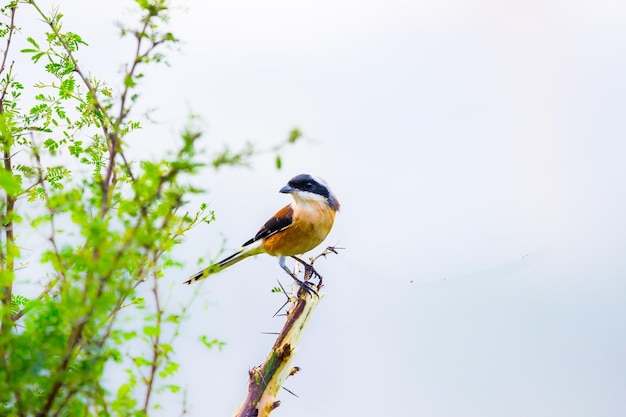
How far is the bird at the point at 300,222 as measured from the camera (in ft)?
15.8

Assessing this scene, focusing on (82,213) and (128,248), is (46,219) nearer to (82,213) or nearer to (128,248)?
(82,213)

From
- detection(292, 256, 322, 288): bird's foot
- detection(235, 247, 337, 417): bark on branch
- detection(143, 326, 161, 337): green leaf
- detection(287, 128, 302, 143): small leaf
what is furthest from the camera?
detection(292, 256, 322, 288): bird's foot

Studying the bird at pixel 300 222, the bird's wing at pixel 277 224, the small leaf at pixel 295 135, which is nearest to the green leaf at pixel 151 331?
the small leaf at pixel 295 135

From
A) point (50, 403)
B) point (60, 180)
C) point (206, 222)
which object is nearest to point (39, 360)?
point (50, 403)

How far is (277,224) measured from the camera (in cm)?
493

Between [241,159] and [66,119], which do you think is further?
[66,119]

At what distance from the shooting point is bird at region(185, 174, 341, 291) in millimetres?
4809

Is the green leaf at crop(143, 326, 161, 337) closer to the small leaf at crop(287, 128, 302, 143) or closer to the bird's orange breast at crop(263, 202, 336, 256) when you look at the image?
the small leaf at crop(287, 128, 302, 143)

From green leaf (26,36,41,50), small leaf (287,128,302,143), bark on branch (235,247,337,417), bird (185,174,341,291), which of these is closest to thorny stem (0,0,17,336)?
green leaf (26,36,41,50)

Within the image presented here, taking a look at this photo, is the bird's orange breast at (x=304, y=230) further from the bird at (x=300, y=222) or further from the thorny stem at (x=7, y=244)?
the thorny stem at (x=7, y=244)

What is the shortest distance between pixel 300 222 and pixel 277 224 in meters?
0.20

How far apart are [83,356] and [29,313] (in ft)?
0.77

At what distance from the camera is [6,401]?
7.03ft

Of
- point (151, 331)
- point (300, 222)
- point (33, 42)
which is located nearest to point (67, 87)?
point (33, 42)
